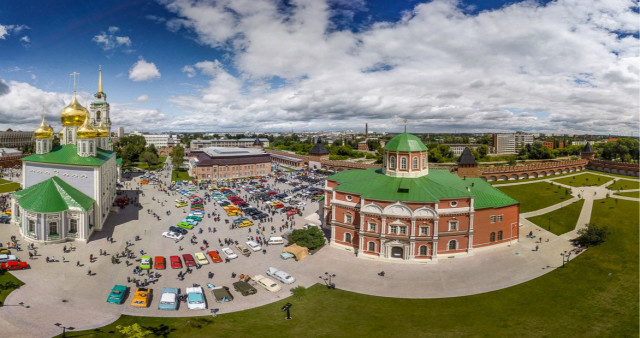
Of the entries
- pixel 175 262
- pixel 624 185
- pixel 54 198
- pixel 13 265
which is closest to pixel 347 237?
pixel 175 262

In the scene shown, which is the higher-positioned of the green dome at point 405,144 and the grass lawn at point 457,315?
the green dome at point 405,144

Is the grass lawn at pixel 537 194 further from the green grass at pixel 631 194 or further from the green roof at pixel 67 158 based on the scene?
the green roof at pixel 67 158

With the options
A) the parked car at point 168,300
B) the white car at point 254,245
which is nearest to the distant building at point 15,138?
the white car at point 254,245

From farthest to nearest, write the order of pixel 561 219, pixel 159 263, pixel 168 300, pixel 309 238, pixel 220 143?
pixel 220 143, pixel 561 219, pixel 309 238, pixel 159 263, pixel 168 300

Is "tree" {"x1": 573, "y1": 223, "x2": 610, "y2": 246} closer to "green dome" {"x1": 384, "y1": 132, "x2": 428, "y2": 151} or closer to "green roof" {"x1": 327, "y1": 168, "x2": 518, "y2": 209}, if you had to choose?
"green roof" {"x1": 327, "y1": 168, "x2": 518, "y2": 209}

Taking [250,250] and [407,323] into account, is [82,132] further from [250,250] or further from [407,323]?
[407,323]

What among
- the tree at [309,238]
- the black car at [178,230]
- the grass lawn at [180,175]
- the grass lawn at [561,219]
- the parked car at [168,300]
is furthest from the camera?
the grass lawn at [180,175]

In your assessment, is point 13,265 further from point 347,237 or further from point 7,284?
point 347,237
